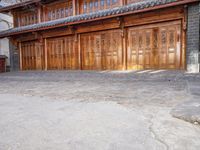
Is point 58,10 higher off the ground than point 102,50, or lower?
higher

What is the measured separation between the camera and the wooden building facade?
22.4 feet

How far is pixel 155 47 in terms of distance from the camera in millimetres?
7285

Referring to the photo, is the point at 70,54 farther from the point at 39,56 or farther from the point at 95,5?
the point at 95,5

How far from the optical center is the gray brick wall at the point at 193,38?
19.9ft

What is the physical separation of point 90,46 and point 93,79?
117 inches

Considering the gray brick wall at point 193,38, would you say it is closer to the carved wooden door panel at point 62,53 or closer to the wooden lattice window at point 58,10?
the carved wooden door panel at point 62,53

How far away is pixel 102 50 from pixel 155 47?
108 inches

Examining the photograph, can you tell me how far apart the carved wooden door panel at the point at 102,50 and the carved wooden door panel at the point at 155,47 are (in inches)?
25.3

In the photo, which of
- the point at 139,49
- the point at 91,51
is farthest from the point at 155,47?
the point at 91,51

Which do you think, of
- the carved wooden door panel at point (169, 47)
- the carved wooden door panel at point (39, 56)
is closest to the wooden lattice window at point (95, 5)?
the carved wooden door panel at point (169, 47)

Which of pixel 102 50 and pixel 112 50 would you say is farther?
pixel 102 50

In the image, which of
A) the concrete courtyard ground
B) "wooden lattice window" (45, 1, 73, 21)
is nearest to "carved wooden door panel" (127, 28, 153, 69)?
"wooden lattice window" (45, 1, 73, 21)

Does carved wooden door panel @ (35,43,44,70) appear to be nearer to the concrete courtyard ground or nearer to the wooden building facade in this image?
the wooden building facade

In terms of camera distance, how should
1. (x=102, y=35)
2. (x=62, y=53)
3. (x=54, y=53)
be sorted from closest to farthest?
1. (x=102, y=35)
2. (x=62, y=53)
3. (x=54, y=53)
